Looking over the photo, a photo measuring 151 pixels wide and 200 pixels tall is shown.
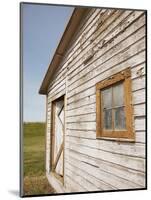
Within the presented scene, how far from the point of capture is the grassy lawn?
296cm

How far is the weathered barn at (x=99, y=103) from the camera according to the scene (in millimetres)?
3088

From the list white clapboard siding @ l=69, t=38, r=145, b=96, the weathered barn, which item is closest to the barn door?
the weathered barn

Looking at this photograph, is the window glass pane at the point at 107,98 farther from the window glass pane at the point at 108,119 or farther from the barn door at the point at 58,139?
the barn door at the point at 58,139

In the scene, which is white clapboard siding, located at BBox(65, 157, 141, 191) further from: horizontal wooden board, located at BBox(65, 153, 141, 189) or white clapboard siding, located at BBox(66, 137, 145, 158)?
white clapboard siding, located at BBox(66, 137, 145, 158)

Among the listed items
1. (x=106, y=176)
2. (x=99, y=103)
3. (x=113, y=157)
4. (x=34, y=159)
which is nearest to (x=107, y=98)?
(x=99, y=103)

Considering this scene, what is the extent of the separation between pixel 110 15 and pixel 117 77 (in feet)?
1.25

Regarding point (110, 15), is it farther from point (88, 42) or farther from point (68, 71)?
point (68, 71)

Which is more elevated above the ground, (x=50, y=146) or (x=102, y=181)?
(x=50, y=146)

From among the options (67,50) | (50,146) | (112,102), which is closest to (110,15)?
(67,50)

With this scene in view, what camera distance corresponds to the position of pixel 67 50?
3.13 m

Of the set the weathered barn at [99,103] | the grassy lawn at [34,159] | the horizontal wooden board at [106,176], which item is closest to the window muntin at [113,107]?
the weathered barn at [99,103]

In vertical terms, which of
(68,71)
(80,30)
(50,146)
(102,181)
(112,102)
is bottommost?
(102,181)

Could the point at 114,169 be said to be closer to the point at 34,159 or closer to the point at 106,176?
the point at 106,176

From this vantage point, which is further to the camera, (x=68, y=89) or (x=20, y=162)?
(x=68, y=89)
